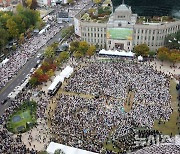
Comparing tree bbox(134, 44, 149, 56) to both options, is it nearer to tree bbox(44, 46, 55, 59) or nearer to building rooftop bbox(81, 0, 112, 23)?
building rooftop bbox(81, 0, 112, 23)

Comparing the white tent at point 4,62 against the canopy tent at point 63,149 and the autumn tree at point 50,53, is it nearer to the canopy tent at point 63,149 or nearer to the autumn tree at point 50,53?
the autumn tree at point 50,53

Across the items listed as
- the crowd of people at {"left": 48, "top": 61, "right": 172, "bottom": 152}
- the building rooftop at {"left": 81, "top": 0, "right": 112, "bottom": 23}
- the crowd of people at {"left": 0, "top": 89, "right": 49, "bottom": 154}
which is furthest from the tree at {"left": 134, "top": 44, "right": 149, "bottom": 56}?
the crowd of people at {"left": 0, "top": 89, "right": 49, "bottom": 154}

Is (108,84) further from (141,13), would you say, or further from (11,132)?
(141,13)

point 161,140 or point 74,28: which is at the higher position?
point 74,28

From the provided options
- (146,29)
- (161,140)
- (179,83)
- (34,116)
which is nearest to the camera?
(161,140)

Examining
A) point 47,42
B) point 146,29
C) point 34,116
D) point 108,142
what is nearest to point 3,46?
point 47,42

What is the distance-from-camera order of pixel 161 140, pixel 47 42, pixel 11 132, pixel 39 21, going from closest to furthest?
pixel 161 140 < pixel 11 132 < pixel 47 42 < pixel 39 21

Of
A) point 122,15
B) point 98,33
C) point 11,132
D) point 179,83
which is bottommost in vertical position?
point 11,132

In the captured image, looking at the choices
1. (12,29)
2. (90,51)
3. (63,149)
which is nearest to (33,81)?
(90,51)
